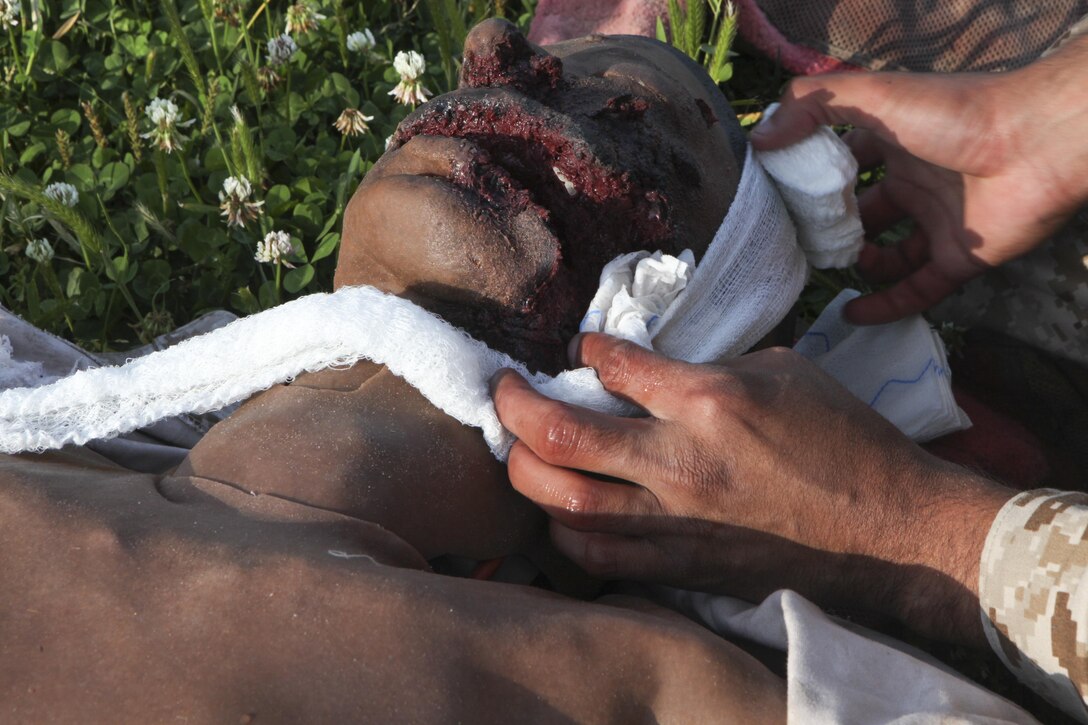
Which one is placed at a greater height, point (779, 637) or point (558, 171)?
point (558, 171)

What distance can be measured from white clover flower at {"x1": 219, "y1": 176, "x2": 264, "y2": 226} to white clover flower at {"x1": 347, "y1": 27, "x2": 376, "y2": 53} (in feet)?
2.59

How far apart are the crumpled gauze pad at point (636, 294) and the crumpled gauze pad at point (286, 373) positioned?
0.46ft

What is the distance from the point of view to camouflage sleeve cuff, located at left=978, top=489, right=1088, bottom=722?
1.72m

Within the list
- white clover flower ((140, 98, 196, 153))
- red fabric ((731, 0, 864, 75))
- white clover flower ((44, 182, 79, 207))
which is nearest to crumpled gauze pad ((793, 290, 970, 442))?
red fabric ((731, 0, 864, 75))

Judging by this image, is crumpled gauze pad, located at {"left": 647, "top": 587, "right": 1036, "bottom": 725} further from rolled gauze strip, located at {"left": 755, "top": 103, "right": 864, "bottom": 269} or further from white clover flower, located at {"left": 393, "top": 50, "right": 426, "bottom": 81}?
white clover flower, located at {"left": 393, "top": 50, "right": 426, "bottom": 81}

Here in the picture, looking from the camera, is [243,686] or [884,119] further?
[884,119]

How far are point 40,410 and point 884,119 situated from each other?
206 centimetres

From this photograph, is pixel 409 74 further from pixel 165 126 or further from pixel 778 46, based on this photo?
pixel 778 46

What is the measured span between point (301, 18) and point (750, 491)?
2350 millimetres

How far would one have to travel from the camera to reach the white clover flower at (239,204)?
287 centimetres

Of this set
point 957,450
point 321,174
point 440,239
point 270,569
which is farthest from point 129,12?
point 957,450

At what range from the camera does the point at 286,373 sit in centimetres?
194

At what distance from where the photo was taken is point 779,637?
173 cm

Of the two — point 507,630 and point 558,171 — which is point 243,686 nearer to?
point 507,630
